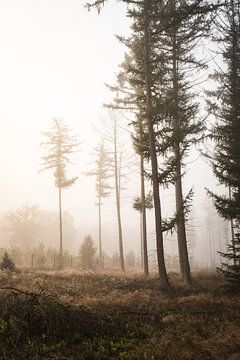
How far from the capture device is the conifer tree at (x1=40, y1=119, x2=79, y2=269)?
3288 centimetres

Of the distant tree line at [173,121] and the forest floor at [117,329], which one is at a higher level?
the distant tree line at [173,121]

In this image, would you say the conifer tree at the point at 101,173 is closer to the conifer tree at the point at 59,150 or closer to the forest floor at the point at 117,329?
the conifer tree at the point at 59,150

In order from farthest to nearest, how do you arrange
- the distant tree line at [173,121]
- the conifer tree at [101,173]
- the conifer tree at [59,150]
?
the conifer tree at [101,173] < the conifer tree at [59,150] < the distant tree line at [173,121]

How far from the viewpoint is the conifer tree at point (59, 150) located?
32.9m

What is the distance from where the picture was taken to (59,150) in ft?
108

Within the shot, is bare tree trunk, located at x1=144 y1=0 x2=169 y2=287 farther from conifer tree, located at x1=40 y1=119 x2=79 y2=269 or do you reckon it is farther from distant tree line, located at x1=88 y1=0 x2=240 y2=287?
conifer tree, located at x1=40 y1=119 x2=79 y2=269

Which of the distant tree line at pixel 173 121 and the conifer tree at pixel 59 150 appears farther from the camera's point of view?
the conifer tree at pixel 59 150

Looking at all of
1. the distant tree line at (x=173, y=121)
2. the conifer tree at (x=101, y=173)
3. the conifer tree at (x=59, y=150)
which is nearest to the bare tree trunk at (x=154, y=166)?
the distant tree line at (x=173, y=121)

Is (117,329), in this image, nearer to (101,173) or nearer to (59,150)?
(59,150)

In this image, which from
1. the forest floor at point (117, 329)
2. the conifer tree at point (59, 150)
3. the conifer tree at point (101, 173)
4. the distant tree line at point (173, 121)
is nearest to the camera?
the forest floor at point (117, 329)

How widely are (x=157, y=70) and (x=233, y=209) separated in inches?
315

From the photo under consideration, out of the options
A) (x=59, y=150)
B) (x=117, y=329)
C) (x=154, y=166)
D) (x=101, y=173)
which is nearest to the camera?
(x=117, y=329)

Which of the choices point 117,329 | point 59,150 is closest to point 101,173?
point 59,150

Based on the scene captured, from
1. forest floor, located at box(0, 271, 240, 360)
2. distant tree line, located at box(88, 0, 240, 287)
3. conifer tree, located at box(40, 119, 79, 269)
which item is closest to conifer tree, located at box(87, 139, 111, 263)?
conifer tree, located at box(40, 119, 79, 269)
